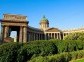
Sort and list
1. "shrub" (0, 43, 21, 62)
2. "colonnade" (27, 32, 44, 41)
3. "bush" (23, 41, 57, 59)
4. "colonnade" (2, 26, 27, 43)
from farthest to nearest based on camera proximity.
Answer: "colonnade" (27, 32, 44, 41) < "colonnade" (2, 26, 27, 43) < "bush" (23, 41, 57, 59) < "shrub" (0, 43, 21, 62)

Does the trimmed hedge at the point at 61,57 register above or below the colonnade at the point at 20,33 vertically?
below

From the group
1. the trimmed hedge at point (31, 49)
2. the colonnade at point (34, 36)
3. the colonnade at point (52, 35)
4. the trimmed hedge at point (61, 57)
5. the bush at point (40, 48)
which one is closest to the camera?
the trimmed hedge at point (61, 57)

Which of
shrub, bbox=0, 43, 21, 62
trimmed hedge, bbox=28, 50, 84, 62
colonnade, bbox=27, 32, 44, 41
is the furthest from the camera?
colonnade, bbox=27, 32, 44, 41

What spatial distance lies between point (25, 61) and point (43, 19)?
352 ft

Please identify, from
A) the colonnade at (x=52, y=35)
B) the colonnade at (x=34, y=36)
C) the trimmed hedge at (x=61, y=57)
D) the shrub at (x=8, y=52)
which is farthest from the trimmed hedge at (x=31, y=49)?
the colonnade at (x=52, y=35)

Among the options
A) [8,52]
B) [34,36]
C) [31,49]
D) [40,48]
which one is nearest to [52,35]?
[34,36]

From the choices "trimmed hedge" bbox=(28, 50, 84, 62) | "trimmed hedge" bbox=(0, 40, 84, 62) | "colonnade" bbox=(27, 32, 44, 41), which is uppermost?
"colonnade" bbox=(27, 32, 44, 41)

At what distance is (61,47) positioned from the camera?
120 feet

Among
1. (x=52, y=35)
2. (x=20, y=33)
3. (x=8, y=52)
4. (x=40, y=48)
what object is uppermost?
(x=20, y=33)

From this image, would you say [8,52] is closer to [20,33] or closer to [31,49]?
[31,49]

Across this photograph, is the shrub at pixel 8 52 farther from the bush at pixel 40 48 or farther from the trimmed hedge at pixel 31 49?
the bush at pixel 40 48

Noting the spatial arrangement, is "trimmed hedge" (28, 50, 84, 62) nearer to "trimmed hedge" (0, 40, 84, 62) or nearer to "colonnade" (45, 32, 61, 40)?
"trimmed hedge" (0, 40, 84, 62)

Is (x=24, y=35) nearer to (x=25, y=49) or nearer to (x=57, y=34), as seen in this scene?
(x=57, y=34)

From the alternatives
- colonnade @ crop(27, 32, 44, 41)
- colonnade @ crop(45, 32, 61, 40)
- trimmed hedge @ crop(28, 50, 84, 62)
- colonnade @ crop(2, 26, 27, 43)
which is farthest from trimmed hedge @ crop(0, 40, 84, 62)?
colonnade @ crop(45, 32, 61, 40)
